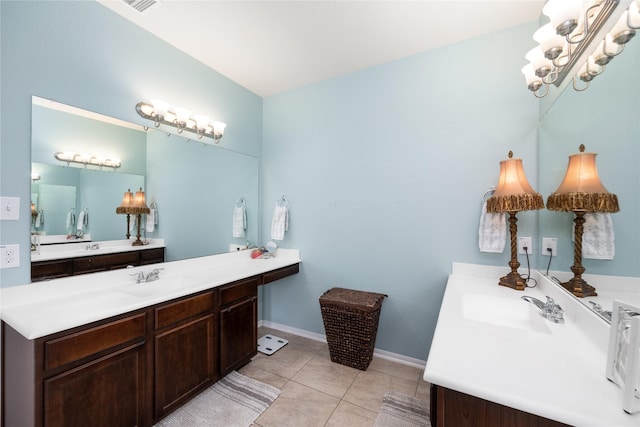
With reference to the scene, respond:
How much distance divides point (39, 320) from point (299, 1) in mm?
2234

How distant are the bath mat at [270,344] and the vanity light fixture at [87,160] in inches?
77.3

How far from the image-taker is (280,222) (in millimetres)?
2793

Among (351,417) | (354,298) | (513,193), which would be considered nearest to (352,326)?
(354,298)

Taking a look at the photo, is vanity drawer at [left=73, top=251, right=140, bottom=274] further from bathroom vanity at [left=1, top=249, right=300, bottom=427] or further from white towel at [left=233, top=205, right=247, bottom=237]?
white towel at [left=233, top=205, right=247, bottom=237]

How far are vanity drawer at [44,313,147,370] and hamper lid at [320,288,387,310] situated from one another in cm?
133

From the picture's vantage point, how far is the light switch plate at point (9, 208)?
1.34m

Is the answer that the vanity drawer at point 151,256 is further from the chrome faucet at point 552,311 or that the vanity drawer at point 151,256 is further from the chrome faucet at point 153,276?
the chrome faucet at point 552,311

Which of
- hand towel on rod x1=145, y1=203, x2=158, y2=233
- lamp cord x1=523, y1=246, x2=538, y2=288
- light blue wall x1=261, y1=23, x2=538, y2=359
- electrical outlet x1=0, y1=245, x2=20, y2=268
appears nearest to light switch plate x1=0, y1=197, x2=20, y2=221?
electrical outlet x1=0, y1=245, x2=20, y2=268

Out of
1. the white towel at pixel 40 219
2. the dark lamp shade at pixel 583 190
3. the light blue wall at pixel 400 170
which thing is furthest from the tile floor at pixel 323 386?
the white towel at pixel 40 219

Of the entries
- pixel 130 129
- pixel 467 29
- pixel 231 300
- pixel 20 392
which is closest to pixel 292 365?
pixel 231 300

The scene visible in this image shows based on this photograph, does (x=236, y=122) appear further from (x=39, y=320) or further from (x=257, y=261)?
(x=39, y=320)

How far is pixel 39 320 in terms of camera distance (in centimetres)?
115

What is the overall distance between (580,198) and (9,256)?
9.50ft

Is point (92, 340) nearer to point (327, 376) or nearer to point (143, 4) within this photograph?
point (327, 376)
